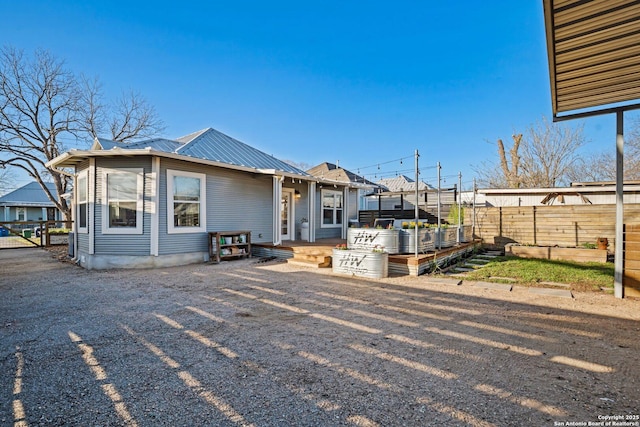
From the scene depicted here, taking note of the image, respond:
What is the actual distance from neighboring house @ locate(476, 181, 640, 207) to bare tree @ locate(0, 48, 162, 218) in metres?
21.2

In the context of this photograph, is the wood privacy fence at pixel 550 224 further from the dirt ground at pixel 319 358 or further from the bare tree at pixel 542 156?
the bare tree at pixel 542 156

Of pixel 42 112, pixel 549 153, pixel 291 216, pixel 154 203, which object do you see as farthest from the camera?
pixel 549 153

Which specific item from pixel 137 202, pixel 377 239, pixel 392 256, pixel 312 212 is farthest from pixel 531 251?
pixel 137 202

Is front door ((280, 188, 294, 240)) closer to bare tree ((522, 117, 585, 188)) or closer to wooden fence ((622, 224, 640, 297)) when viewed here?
wooden fence ((622, 224, 640, 297))

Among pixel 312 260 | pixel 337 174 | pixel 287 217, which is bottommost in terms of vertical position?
pixel 312 260

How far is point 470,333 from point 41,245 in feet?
52.8

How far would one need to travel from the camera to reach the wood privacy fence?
8.57m

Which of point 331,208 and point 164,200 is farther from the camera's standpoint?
point 331,208

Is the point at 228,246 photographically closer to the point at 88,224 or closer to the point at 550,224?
the point at 88,224

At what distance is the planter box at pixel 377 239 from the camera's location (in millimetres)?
6473

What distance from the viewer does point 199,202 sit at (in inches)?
309

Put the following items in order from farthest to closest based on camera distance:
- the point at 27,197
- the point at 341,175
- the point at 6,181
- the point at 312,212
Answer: the point at 27,197
the point at 341,175
the point at 6,181
the point at 312,212

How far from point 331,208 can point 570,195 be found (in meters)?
9.73

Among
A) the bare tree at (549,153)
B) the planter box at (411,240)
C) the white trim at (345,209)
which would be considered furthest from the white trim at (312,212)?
the bare tree at (549,153)
